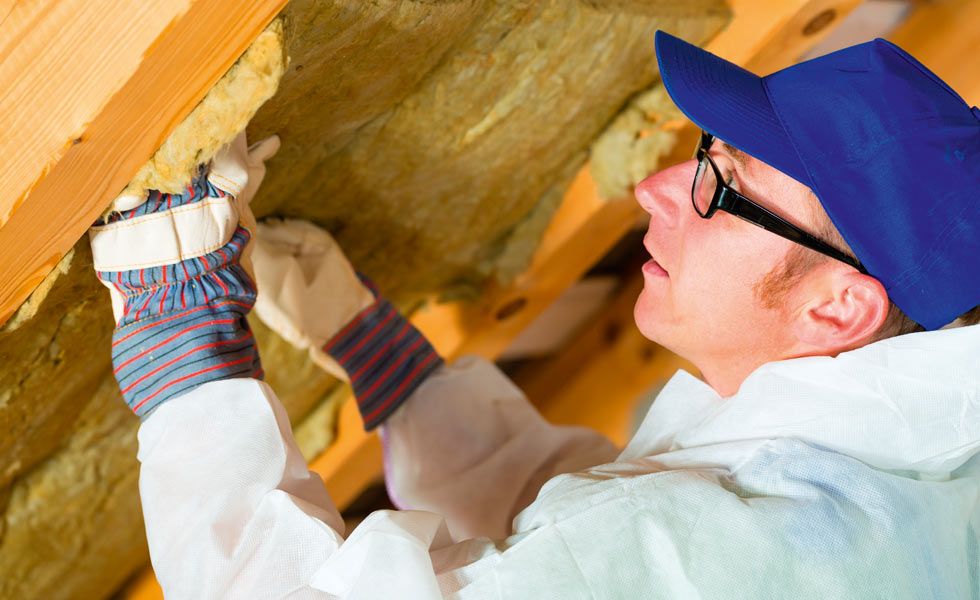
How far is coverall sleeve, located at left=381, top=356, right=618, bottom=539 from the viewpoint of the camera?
1.45m

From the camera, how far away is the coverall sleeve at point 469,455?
4.75ft

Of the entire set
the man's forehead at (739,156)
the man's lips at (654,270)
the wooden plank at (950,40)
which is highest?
the man's forehead at (739,156)

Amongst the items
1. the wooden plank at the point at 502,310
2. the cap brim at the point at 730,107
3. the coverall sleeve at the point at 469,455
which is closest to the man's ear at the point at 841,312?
the cap brim at the point at 730,107

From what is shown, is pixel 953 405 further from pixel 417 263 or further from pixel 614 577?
pixel 417 263

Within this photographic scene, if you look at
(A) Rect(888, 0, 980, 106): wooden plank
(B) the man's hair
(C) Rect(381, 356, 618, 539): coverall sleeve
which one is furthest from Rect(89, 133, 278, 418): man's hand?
(A) Rect(888, 0, 980, 106): wooden plank

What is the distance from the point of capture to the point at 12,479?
4.67 ft

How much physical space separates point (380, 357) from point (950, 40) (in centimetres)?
118

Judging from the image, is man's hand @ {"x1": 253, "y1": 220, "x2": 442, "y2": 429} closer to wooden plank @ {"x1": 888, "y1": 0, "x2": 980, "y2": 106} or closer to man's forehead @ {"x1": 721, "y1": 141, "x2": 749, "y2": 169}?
man's forehead @ {"x1": 721, "y1": 141, "x2": 749, "y2": 169}

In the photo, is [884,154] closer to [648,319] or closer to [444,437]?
[648,319]

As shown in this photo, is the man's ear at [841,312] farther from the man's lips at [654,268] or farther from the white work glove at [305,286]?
the white work glove at [305,286]

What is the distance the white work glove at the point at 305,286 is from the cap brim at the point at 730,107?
1.76 ft

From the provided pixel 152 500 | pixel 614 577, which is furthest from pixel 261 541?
pixel 614 577

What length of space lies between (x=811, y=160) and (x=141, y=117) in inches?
27.7

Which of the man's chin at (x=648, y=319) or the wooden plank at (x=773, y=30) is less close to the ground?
the wooden plank at (x=773, y=30)
